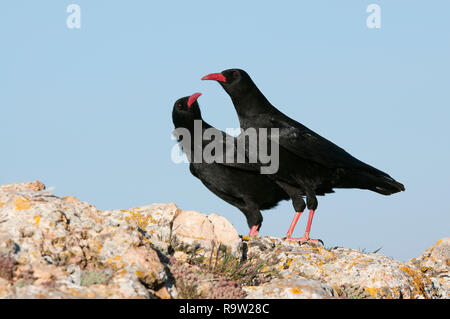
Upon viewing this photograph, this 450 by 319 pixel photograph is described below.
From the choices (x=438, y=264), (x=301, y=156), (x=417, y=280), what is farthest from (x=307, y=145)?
(x=417, y=280)

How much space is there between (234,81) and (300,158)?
6.70 feet

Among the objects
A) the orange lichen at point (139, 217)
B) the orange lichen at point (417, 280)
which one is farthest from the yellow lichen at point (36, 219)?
the orange lichen at point (417, 280)

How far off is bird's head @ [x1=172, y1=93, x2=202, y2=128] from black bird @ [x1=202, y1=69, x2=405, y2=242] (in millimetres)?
590

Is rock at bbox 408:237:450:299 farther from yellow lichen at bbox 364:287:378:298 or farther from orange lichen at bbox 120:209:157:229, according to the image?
orange lichen at bbox 120:209:157:229

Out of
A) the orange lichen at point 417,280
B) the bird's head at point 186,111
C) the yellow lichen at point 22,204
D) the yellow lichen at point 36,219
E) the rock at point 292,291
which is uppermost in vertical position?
the bird's head at point 186,111

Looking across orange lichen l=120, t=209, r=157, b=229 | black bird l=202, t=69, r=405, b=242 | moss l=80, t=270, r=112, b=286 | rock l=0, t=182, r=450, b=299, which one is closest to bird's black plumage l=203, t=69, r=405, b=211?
black bird l=202, t=69, r=405, b=242

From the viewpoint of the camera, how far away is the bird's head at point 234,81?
11454 millimetres

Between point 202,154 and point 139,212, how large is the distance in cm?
319

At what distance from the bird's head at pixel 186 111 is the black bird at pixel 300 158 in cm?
59

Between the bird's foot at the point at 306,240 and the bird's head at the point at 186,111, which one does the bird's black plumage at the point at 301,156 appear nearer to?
the bird's head at the point at 186,111

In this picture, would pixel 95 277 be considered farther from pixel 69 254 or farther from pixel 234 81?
pixel 234 81
